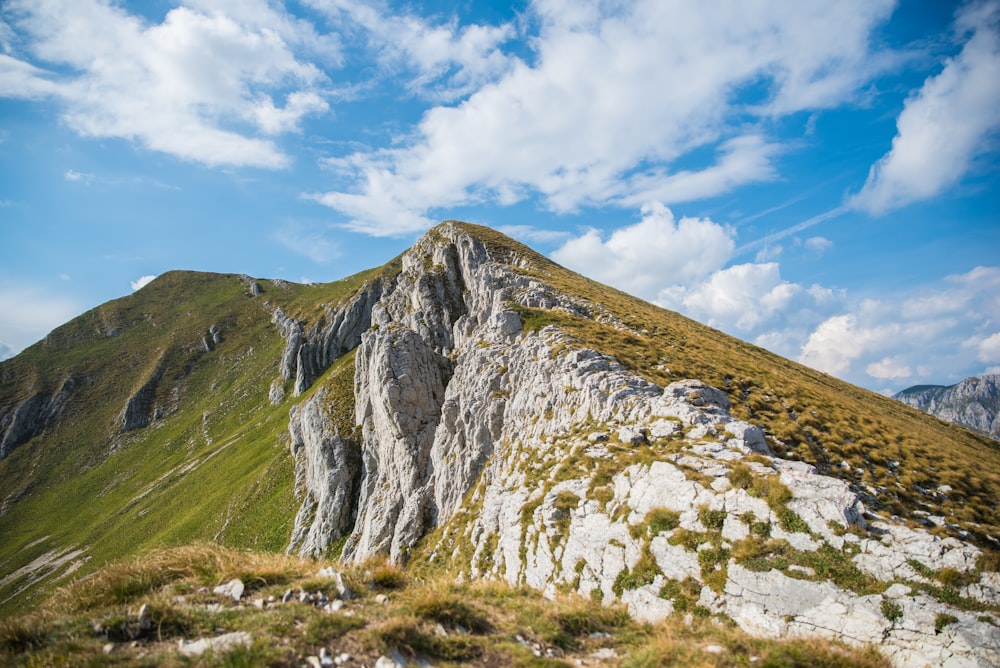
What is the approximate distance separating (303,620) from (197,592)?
11.0 feet

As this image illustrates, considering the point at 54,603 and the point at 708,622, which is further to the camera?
the point at 708,622

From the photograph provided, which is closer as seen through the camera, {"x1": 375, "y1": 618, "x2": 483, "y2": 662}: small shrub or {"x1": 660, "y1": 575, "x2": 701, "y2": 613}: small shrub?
{"x1": 375, "y1": 618, "x2": 483, "y2": 662}: small shrub

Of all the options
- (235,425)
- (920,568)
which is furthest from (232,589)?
(235,425)

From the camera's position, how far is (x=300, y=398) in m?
93.0

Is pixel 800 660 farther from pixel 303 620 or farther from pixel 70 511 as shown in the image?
pixel 70 511

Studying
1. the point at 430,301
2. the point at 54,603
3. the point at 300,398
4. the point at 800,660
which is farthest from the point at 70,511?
the point at 800,660

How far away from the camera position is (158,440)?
11056cm

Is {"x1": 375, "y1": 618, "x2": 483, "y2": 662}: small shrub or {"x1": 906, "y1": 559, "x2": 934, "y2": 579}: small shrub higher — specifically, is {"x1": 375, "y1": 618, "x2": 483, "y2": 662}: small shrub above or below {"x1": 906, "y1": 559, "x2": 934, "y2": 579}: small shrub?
below

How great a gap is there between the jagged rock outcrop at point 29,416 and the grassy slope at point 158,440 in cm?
343

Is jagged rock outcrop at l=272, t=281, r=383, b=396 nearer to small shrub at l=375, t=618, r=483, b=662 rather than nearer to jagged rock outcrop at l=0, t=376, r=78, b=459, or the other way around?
jagged rock outcrop at l=0, t=376, r=78, b=459

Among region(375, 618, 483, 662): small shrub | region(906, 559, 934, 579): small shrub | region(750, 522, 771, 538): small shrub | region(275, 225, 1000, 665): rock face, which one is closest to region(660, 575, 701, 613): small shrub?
region(275, 225, 1000, 665): rock face

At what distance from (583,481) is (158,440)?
437ft

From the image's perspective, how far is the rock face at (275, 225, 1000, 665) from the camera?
10.8 metres

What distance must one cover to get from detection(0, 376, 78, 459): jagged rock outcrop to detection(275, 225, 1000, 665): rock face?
13758 centimetres
